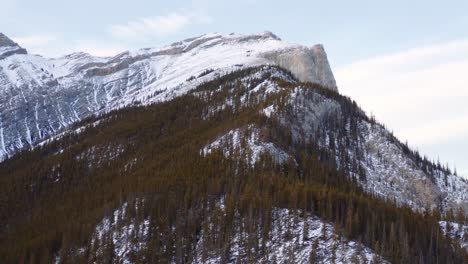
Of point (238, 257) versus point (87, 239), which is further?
point (87, 239)

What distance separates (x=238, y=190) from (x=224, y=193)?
3.33 meters

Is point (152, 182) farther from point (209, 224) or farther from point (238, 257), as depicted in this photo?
point (238, 257)

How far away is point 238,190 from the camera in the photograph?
309ft

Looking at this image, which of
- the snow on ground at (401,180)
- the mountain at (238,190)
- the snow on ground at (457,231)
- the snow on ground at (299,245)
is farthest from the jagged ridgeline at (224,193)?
the snow on ground at (401,180)

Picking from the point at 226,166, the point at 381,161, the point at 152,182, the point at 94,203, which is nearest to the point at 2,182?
the point at 94,203

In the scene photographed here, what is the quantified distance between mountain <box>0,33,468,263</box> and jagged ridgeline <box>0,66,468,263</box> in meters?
0.30

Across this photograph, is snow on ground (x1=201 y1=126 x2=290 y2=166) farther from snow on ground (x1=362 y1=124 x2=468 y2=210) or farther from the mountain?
snow on ground (x1=362 y1=124 x2=468 y2=210)

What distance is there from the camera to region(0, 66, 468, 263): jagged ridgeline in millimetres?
78375

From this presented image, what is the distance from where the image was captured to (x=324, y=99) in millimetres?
152875

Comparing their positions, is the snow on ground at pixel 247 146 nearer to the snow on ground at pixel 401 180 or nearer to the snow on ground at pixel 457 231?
the snow on ground at pixel 401 180

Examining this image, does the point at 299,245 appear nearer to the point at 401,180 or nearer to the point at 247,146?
the point at 247,146

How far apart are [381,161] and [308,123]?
19580 mm

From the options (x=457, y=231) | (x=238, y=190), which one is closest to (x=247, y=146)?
(x=238, y=190)

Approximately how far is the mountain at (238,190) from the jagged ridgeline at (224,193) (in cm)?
30
